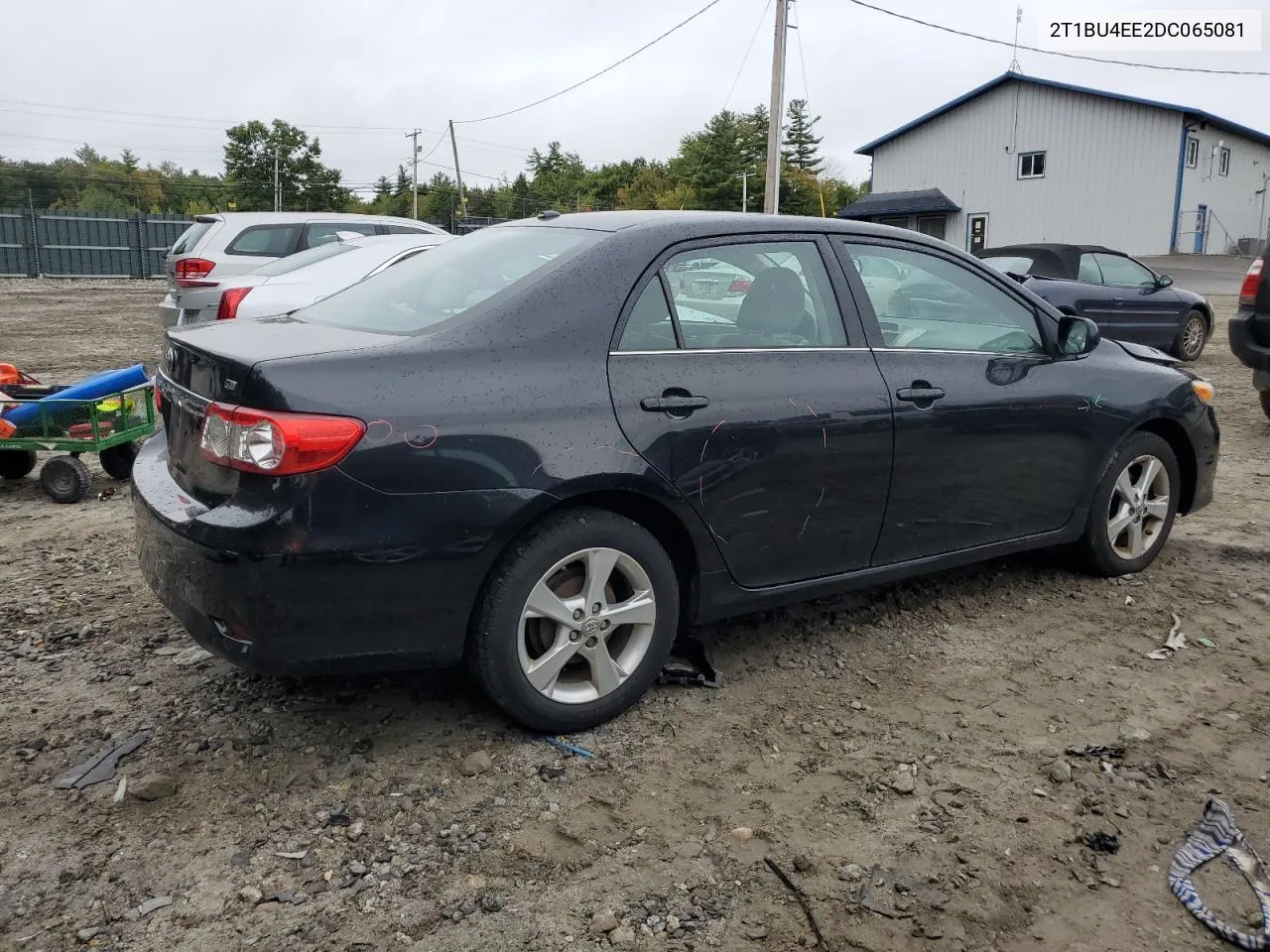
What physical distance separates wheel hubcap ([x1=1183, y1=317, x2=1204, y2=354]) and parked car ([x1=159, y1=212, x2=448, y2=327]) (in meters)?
8.93

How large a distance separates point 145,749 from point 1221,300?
26034 mm

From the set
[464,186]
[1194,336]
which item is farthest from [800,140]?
[1194,336]

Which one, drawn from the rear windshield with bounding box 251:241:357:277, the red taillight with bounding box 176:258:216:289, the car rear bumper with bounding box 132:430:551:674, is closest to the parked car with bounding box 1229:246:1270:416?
the rear windshield with bounding box 251:241:357:277

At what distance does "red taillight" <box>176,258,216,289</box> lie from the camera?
9.96m

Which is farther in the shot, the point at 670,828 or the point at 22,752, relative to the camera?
the point at 22,752

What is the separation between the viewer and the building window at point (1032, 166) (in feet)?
126

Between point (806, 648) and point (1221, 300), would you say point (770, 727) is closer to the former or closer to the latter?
point (806, 648)

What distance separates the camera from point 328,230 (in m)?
12.5

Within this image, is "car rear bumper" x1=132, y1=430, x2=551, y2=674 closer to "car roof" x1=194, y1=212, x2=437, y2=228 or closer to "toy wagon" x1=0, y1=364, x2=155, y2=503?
"toy wagon" x1=0, y1=364, x2=155, y2=503

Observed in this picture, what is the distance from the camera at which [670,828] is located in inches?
111

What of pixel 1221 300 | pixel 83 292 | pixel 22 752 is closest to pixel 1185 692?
pixel 22 752

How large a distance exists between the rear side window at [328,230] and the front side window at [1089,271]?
8.05 m

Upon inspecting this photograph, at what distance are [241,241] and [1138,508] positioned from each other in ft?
31.2

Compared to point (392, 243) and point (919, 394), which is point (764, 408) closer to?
point (919, 394)
